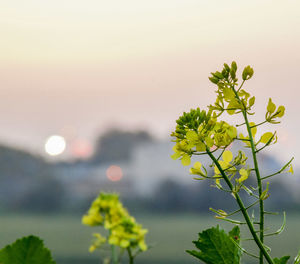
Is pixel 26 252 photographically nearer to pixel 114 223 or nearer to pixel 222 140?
pixel 222 140

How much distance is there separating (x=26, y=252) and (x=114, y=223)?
1.10 meters

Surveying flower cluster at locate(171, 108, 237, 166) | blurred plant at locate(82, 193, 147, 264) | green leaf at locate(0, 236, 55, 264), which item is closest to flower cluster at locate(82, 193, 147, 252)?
blurred plant at locate(82, 193, 147, 264)

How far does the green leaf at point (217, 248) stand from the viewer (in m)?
0.75

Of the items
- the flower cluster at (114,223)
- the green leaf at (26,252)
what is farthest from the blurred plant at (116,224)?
the green leaf at (26,252)

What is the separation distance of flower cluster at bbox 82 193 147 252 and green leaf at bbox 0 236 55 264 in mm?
960

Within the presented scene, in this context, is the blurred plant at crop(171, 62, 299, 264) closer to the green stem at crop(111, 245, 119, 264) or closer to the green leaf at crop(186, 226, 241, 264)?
the green leaf at crop(186, 226, 241, 264)

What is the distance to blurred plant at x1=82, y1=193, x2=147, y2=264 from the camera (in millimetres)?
1823

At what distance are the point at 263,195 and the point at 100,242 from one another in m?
1.56

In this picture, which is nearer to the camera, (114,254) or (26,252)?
(26,252)

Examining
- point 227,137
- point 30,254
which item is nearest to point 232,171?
point 227,137

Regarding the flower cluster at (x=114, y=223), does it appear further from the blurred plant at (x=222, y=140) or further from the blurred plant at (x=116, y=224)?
the blurred plant at (x=222, y=140)

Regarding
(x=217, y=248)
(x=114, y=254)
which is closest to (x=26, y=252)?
(x=217, y=248)

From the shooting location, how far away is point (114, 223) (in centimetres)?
193

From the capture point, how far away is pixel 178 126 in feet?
2.47
